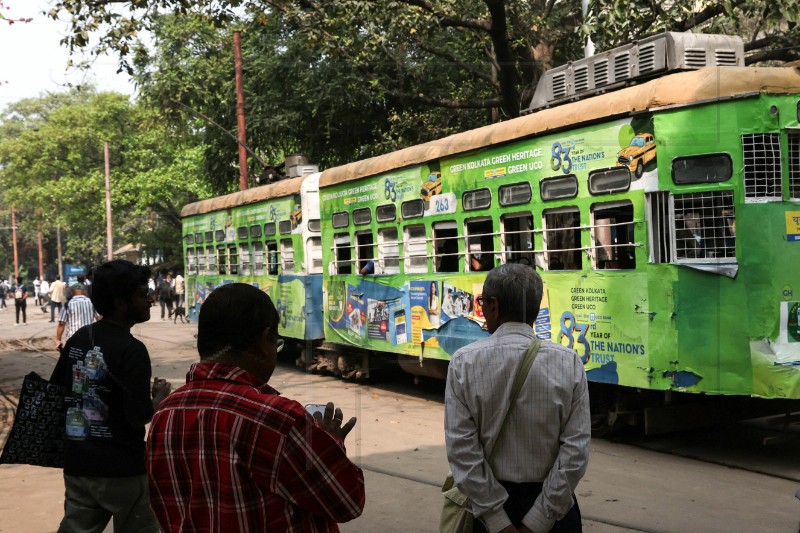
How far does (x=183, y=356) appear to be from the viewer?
18.4 meters

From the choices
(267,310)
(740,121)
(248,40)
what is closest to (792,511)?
(740,121)

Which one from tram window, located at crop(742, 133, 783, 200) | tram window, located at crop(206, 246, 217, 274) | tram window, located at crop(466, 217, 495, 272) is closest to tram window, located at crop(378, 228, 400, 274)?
tram window, located at crop(466, 217, 495, 272)

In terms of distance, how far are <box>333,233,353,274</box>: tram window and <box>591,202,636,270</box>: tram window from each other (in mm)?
5314

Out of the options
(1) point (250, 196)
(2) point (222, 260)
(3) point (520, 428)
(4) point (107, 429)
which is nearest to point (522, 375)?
(3) point (520, 428)

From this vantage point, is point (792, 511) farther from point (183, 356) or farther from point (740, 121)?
point (183, 356)

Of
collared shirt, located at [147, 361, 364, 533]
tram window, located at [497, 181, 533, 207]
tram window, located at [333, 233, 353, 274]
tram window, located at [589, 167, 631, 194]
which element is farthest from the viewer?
tram window, located at [333, 233, 353, 274]

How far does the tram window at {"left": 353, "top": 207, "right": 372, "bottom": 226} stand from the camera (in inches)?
506

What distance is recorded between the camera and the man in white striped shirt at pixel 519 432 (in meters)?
3.19

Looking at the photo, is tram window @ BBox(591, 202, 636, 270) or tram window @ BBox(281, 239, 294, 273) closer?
tram window @ BBox(591, 202, 636, 270)

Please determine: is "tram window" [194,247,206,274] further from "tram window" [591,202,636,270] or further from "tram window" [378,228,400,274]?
"tram window" [591,202,636,270]

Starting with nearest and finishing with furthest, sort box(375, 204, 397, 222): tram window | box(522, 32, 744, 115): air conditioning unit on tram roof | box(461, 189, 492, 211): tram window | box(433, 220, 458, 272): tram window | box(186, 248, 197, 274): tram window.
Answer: box(522, 32, 744, 115): air conditioning unit on tram roof
box(461, 189, 492, 211): tram window
box(433, 220, 458, 272): tram window
box(375, 204, 397, 222): tram window
box(186, 248, 197, 274): tram window

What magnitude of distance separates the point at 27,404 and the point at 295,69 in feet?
62.8

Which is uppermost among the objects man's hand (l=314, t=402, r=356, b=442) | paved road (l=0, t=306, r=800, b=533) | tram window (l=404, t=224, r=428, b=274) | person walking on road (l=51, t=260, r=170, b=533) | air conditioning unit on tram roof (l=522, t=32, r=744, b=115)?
air conditioning unit on tram roof (l=522, t=32, r=744, b=115)

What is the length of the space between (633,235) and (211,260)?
41.4 ft
